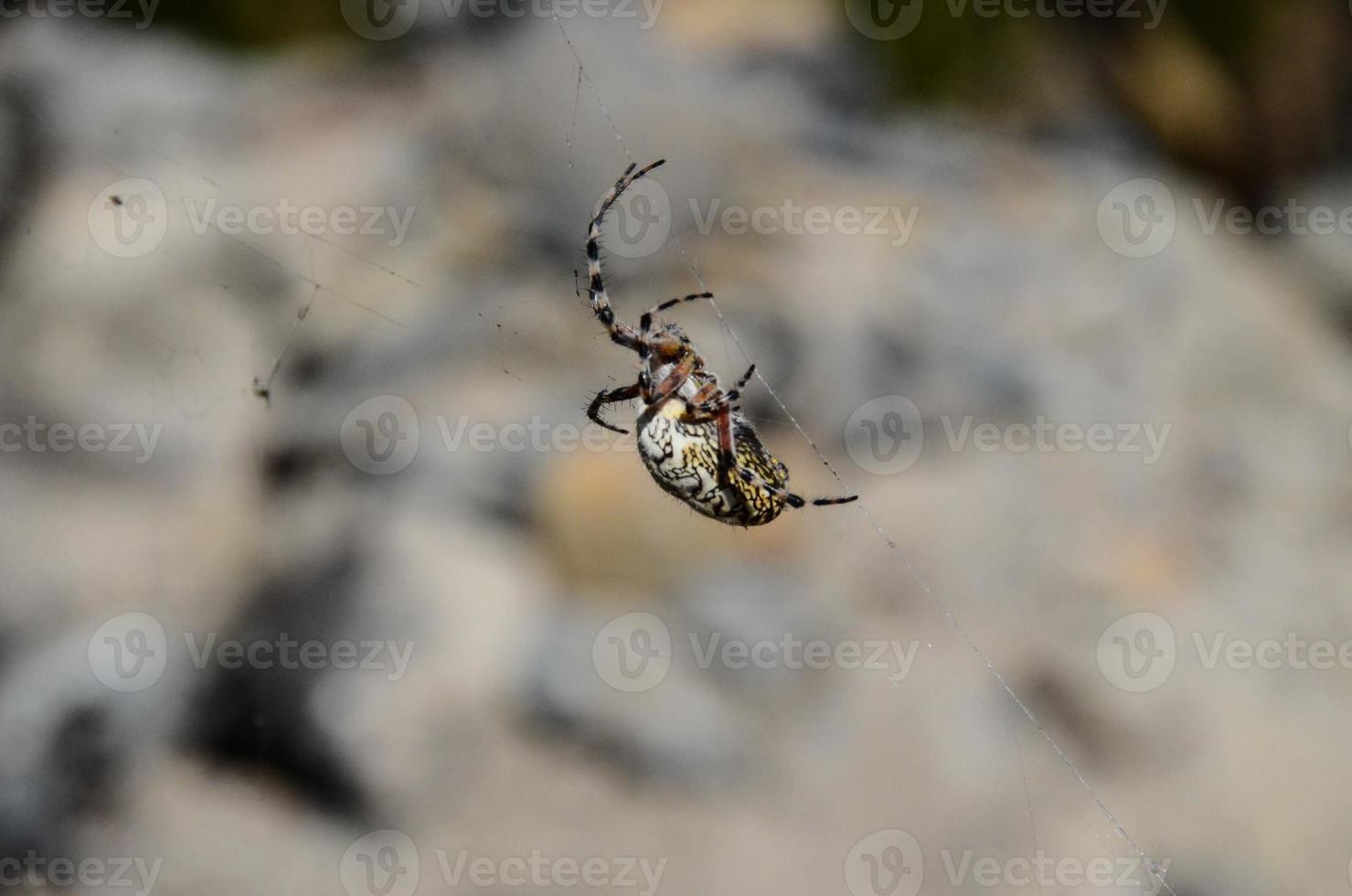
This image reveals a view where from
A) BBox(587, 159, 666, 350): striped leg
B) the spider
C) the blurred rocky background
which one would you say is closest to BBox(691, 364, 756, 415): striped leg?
the spider

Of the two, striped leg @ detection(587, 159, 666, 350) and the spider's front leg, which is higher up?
striped leg @ detection(587, 159, 666, 350)

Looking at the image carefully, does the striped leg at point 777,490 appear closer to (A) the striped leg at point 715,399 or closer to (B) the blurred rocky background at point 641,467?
(A) the striped leg at point 715,399

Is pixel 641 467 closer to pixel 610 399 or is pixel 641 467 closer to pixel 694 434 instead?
pixel 610 399

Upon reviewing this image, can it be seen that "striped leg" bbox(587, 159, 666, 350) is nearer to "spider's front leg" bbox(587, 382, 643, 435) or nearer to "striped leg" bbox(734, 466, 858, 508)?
"spider's front leg" bbox(587, 382, 643, 435)

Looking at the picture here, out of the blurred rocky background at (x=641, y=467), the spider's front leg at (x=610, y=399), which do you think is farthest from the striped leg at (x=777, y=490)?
the blurred rocky background at (x=641, y=467)

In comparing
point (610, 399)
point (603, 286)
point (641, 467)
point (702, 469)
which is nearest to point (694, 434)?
point (702, 469)

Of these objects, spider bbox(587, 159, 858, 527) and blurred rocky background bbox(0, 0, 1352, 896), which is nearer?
spider bbox(587, 159, 858, 527)
